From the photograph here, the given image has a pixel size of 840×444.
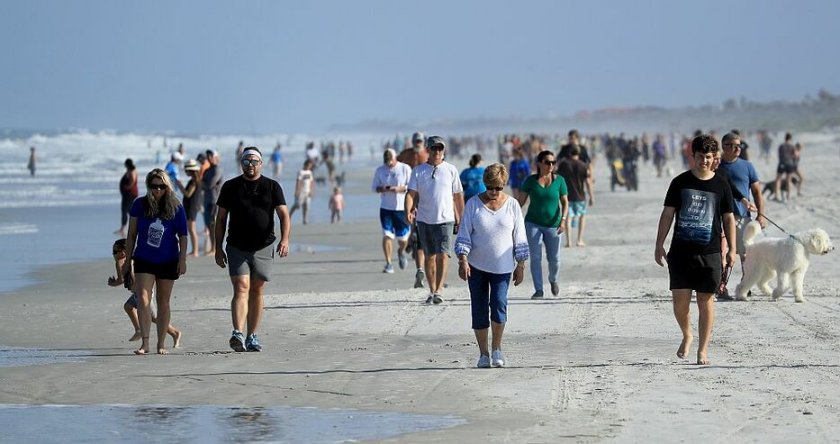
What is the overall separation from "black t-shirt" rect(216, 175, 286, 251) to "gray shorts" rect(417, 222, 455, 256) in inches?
114

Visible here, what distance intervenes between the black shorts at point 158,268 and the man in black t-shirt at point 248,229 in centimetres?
37

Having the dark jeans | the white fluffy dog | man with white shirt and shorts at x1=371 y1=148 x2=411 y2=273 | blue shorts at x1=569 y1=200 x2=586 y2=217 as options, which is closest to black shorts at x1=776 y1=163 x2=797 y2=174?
blue shorts at x1=569 y1=200 x2=586 y2=217

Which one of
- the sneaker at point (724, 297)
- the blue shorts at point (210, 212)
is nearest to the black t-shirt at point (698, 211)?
the sneaker at point (724, 297)

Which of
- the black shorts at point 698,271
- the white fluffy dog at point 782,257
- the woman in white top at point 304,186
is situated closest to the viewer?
the black shorts at point 698,271

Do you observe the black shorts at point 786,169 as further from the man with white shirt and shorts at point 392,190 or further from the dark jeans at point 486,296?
the dark jeans at point 486,296

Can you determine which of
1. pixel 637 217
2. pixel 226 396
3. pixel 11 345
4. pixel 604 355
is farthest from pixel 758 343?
pixel 637 217

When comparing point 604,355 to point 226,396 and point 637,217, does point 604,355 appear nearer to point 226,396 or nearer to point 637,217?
point 226,396

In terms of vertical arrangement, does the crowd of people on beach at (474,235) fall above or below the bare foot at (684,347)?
above

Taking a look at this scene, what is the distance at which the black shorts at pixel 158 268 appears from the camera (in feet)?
35.7

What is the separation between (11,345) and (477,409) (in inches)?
198

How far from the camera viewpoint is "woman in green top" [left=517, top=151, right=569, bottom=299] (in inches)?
559

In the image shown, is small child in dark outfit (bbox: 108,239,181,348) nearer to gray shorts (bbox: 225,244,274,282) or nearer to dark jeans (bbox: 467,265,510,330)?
gray shorts (bbox: 225,244,274,282)

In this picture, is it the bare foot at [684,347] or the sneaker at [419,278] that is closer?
the bare foot at [684,347]

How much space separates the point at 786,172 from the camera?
3073 centimetres
